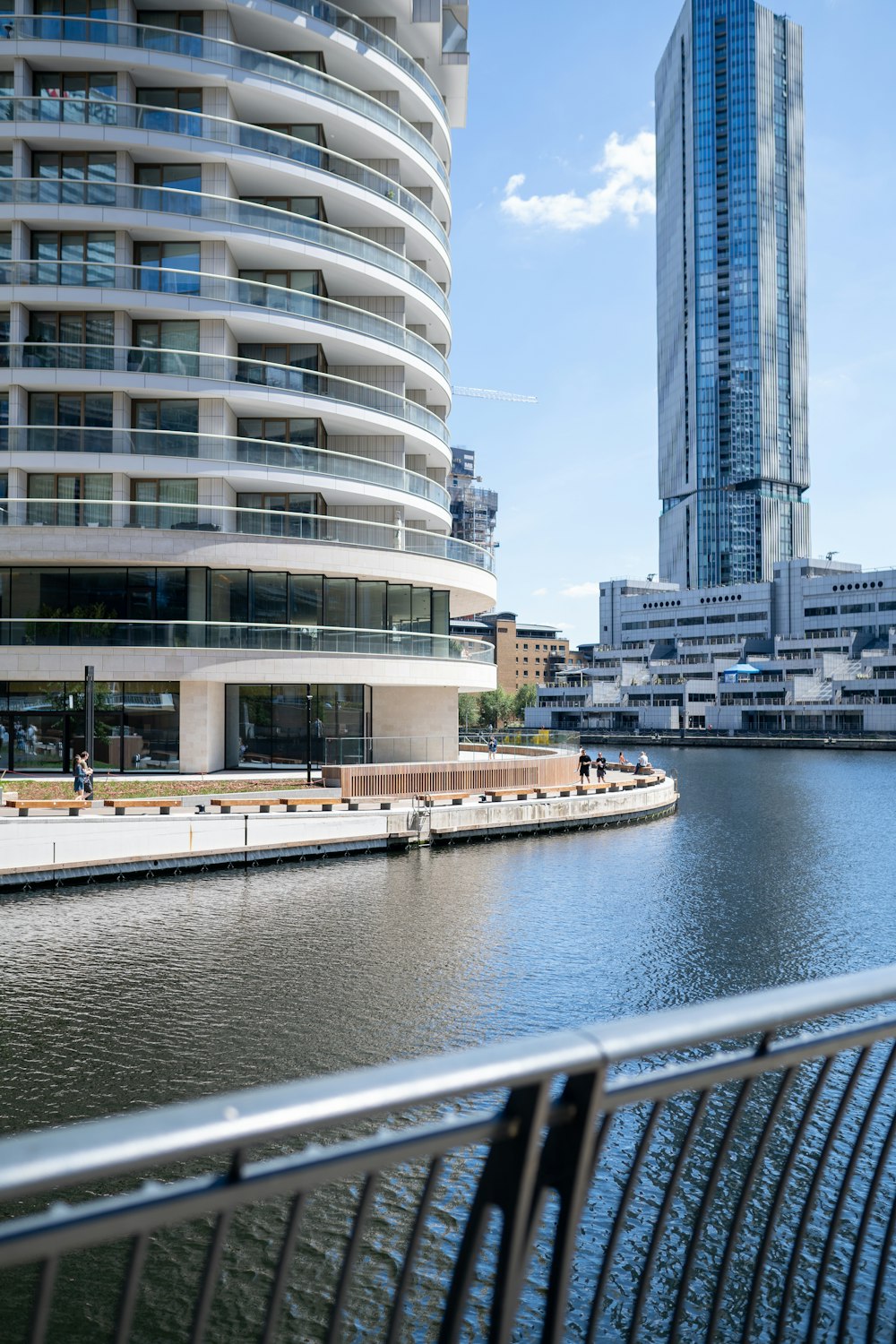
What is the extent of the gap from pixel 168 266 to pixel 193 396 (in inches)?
215

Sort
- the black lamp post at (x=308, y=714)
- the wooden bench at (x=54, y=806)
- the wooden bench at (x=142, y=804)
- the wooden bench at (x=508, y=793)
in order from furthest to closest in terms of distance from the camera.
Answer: the black lamp post at (x=308, y=714) < the wooden bench at (x=508, y=793) < the wooden bench at (x=142, y=804) < the wooden bench at (x=54, y=806)

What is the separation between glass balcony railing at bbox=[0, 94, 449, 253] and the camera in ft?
123

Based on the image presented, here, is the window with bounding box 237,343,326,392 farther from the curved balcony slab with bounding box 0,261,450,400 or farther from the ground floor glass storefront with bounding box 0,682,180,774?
the ground floor glass storefront with bounding box 0,682,180,774

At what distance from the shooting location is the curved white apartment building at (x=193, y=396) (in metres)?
37.5

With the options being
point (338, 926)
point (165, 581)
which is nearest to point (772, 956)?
point (338, 926)

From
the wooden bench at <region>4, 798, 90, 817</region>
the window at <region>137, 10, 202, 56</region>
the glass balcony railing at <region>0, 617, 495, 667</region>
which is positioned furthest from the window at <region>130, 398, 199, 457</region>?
the wooden bench at <region>4, 798, 90, 817</region>

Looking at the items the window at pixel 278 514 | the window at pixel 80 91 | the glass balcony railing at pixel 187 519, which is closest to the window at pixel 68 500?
the glass balcony railing at pixel 187 519

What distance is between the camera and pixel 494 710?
482 ft

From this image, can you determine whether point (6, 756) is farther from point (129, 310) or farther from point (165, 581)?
point (129, 310)

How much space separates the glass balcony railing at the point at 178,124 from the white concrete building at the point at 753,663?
305 ft

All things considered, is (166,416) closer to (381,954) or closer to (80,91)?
(80,91)

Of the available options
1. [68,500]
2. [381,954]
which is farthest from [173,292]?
[381,954]

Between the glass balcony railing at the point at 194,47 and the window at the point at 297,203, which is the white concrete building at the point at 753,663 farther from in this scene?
the glass balcony railing at the point at 194,47

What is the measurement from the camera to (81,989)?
51.2ft
